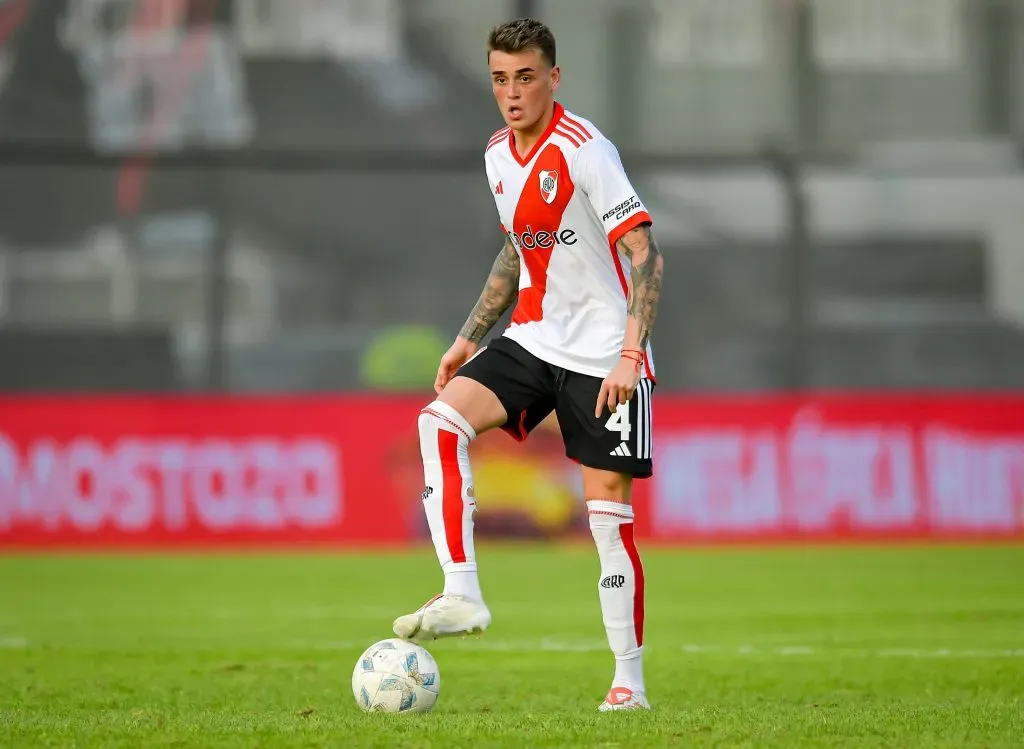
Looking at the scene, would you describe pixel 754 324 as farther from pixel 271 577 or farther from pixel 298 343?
pixel 271 577

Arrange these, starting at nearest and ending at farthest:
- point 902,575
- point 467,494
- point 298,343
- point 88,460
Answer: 1. point 467,494
2. point 902,575
3. point 88,460
4. point 298,343

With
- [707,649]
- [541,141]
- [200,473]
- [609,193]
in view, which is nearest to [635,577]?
[609,193]

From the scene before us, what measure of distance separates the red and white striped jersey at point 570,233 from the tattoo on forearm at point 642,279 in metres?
0.05

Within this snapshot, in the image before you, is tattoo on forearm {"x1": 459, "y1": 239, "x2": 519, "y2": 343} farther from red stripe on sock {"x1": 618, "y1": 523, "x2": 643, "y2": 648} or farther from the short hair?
red stripe on sock {"x1": 618, "y1": 523, "x2": 643, "y2": 648}

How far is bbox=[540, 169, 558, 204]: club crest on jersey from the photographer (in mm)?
5312

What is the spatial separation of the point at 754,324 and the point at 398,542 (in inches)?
204

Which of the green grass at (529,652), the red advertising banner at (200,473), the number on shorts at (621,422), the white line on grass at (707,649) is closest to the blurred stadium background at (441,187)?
the red advertising banner at (200,473)

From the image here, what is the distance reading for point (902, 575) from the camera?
11945 mm

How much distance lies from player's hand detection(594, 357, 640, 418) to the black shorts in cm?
15

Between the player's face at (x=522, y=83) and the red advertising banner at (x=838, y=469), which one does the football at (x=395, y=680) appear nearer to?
the player's face at (x=522, y=83)

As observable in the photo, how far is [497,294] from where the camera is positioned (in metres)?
5.79

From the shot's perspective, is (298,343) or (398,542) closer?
(398,542)

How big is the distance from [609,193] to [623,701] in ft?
5.47

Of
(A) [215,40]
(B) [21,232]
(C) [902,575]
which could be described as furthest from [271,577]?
(A) [215,40]
